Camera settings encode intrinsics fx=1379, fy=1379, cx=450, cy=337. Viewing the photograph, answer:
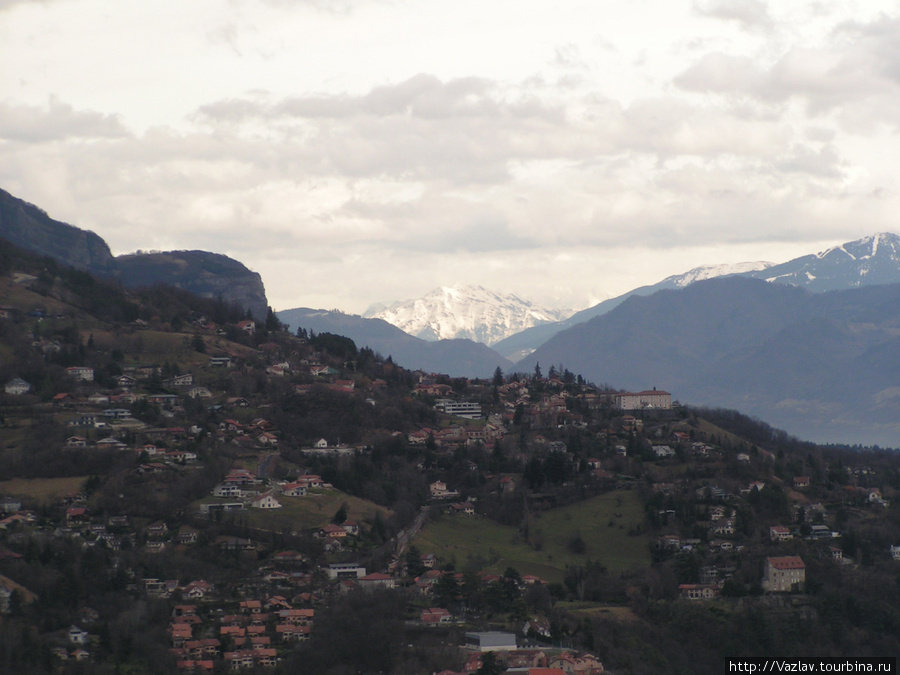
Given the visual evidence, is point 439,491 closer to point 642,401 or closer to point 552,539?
point 552,539

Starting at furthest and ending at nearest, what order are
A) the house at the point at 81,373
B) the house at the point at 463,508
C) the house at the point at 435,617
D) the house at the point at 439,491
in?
the house at the point at 81,373 → the house at the point at 439,491 → the house at the point at 463,508 → the house at the point at 435,617

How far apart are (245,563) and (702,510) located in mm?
31296

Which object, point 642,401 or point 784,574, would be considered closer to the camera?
point 784,574

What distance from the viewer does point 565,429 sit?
116m

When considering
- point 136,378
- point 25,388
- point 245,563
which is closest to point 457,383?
point 136,378

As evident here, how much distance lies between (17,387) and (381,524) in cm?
3827

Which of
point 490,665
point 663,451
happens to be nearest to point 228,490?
point 490,665

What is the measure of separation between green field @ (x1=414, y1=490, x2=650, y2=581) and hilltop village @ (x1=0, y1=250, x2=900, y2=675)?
0.25 m

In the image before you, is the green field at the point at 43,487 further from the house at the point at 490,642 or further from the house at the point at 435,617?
the house at the point at 490,642

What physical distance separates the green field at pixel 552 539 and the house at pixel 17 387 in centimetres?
3692

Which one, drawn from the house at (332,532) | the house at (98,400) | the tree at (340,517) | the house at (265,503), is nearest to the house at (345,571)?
the house at (332,532)

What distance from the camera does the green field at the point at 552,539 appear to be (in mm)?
83062

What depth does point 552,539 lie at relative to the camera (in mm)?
89062

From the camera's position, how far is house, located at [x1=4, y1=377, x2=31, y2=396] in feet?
352
